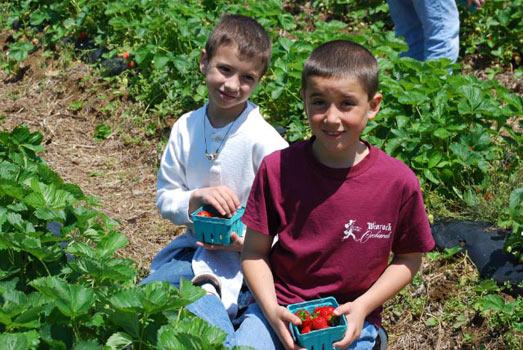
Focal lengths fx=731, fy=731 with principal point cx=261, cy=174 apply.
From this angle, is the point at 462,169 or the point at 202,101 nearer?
the point at 462,169

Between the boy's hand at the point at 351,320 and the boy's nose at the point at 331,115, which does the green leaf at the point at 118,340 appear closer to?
the boy's hand at the point at 351,320

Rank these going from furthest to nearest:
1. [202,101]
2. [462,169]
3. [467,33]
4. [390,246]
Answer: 1. [467,33]
2. [202,101]
3. [462,169]
4. [390,246]

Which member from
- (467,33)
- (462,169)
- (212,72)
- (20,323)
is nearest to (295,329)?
(20,323)

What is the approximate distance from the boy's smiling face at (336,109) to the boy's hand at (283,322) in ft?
1.67

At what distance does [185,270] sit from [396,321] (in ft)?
3.47

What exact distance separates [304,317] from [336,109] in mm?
624

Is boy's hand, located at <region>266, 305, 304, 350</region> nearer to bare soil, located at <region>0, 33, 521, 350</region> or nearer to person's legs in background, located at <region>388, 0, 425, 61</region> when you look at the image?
bare soil, located at <region>0, 33, 521, 350</region>

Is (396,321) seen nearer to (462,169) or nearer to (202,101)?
(462,169)

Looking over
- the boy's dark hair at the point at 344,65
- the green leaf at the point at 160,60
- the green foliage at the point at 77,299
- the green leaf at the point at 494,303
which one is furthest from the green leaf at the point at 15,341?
the green leaf at the point at 160,60

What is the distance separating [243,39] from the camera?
267cm

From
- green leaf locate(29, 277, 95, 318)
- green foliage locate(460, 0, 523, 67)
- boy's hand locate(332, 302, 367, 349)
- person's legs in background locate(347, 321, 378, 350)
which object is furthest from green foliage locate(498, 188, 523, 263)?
green foliage locate(460, 0, 523, 67)

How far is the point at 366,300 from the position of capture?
2260 millimetres

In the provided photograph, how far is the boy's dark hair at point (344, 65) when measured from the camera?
2201mm

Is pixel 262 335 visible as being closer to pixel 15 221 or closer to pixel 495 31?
pixel 15 221
